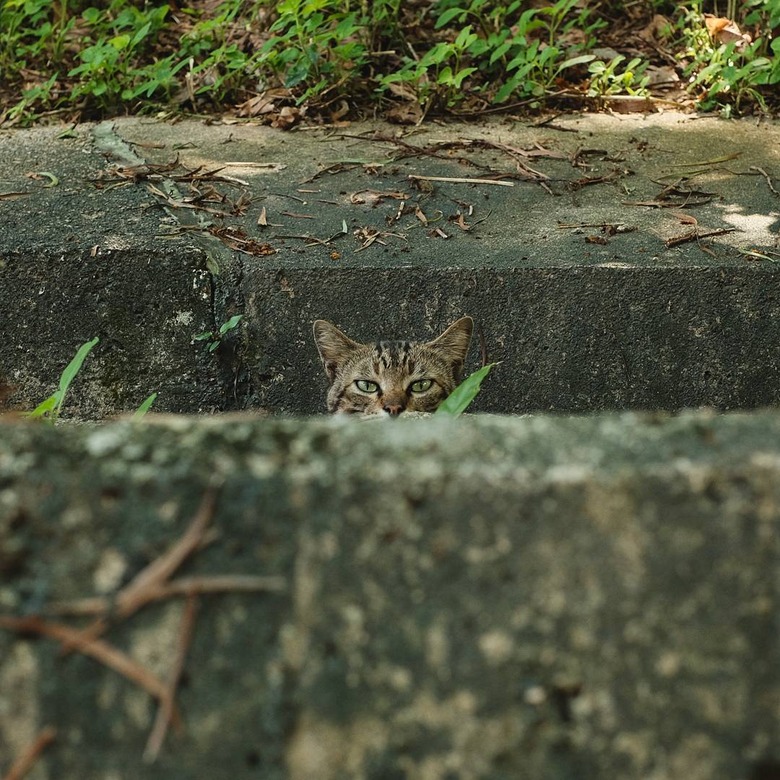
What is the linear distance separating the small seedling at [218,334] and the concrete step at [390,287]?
1.0 inches

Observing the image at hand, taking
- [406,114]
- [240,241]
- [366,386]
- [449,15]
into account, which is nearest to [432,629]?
[240,241]

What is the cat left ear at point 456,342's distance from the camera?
3750mm

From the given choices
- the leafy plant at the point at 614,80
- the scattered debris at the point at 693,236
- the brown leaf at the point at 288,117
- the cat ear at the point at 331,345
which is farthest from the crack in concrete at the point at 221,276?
the leafy plant at the point at 614,80

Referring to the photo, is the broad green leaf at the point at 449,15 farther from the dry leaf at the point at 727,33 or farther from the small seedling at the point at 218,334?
the small seedling at the point at 218,334

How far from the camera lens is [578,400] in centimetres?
387

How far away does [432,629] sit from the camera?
115 cm

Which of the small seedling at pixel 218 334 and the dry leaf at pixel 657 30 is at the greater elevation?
the dry leaf at pixel 657 30

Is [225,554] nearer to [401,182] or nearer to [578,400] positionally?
[578,400]

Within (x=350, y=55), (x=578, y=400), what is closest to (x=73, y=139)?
(x=350, y=55)

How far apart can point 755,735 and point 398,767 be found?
40 cm

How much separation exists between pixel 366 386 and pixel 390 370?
148 mm

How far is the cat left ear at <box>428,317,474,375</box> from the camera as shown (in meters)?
3.75

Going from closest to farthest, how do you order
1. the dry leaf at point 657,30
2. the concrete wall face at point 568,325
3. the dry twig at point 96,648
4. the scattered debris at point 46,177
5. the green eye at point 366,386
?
1. the dry twig at point 96,648
2. the concrete wall face at point 568,325
3. the green eye at point 366,386
4. the scattered debris at point 46,177
5. the dry leaf at point 657,30

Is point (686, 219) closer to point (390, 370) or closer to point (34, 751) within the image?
point (390, 370)
